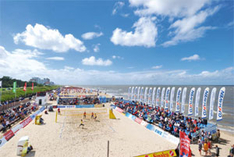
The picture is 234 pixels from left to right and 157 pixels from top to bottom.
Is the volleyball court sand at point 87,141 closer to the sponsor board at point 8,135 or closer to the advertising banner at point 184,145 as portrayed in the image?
the sponsor board at point 8,135

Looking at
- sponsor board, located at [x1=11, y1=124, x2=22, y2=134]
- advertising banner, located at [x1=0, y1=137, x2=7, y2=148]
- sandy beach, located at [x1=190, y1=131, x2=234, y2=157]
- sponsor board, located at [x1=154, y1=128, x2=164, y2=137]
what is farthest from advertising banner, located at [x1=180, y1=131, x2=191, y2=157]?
sponsor board, located at [x1=11, y1=124, x2=22, y2=134]

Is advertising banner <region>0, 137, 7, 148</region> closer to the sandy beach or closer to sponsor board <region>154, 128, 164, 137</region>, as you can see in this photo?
sponsor board <region>154, 128, 164, 137</region>

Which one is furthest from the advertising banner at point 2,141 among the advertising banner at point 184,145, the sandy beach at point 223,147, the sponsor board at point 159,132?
the sandy beach at point 223,147

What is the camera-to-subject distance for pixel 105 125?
17203mm

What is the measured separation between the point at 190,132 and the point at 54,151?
13135mm

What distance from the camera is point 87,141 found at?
12289 millimetres

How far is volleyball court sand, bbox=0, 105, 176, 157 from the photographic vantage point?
1032 cm

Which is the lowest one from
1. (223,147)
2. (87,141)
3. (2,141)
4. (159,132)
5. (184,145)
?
(223,147)

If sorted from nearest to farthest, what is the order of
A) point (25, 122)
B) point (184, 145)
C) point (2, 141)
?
1. point (184, 145)
2. point (2, 141)
3. point (25, 122)

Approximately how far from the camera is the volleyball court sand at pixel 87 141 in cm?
1032

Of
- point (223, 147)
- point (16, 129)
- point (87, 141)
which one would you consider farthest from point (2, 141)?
point (223, 147)

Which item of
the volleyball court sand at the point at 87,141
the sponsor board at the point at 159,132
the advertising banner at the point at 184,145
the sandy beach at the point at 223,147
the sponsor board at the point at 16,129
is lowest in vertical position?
the sandy beach at the point at 223,147

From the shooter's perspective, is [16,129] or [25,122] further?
[25,122]

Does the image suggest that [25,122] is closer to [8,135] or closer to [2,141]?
[8,135]
